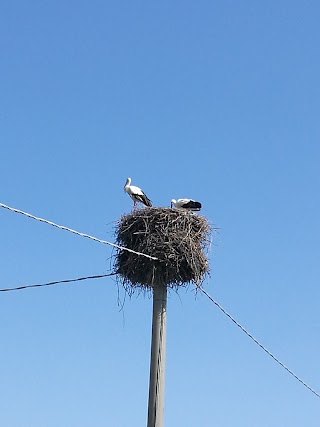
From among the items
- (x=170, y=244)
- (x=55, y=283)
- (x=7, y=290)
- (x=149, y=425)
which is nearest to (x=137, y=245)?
(x=170, y=244)

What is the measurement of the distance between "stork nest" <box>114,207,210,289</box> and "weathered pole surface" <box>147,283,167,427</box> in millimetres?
597

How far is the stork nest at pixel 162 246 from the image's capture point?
29.3 ft

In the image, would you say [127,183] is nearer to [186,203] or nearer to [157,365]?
[186,203]

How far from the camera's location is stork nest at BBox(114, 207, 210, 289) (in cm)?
895

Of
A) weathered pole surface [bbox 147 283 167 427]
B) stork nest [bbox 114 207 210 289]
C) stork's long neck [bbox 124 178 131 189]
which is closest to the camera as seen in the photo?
weathered pole surface [bbox 147 283 167 427]

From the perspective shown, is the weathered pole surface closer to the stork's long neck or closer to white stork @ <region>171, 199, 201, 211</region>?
white stork @ <region>171, 199, 201, 211</region>

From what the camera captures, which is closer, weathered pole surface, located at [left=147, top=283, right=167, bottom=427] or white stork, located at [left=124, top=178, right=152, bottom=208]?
weathered pole surface, located at [left=147, top=283, right=167, bottom=427]

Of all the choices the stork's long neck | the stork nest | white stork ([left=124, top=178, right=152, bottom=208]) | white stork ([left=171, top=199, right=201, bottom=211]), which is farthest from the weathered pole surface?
the stork's long neck

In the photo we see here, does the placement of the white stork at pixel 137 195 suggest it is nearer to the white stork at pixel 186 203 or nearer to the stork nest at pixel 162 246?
the white stork at pixel 186 203

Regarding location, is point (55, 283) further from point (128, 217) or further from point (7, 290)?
point (128, 217)

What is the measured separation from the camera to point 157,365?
26.0 ft

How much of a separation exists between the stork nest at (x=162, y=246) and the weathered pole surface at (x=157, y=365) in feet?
1.96

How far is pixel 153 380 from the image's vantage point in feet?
25.9

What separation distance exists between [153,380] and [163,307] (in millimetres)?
713
